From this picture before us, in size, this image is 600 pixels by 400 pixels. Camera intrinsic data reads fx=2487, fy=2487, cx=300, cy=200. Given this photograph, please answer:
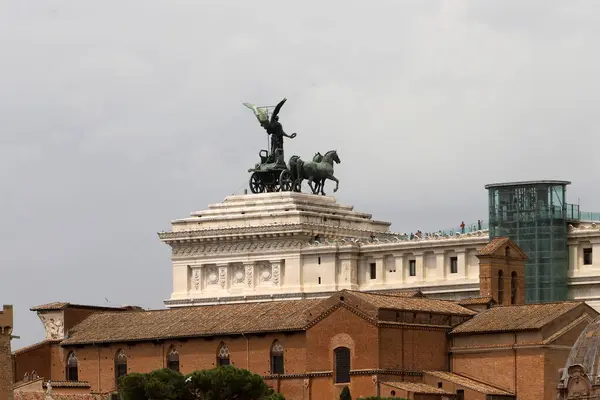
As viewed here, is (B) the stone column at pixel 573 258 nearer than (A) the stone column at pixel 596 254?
No

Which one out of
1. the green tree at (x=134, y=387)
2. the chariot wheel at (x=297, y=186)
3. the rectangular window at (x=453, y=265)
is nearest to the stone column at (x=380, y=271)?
the rectangular window at (x=453, y=265)

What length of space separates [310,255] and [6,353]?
53.7 metres

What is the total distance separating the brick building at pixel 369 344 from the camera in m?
116

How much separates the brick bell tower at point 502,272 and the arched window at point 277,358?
12.3 metres

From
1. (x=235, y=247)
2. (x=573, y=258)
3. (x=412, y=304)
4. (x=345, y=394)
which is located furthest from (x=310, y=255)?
(x=345, y=394)

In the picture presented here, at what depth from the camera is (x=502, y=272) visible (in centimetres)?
12938

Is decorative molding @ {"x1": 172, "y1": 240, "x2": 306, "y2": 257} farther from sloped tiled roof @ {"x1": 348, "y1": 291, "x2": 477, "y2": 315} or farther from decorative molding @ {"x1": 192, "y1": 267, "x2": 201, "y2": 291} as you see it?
sloped tiled roof @ {"x1": 348, "y1": 291, "x2": 477, "y2": 315}

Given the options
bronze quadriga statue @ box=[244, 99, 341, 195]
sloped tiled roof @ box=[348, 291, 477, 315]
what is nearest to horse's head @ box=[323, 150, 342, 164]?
bronze quadriga statue @ box=[244, 99, 341, 195]

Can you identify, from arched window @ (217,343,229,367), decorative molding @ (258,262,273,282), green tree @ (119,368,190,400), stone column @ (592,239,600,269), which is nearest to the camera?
green tree @ (119,368,190,400)

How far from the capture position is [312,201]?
163 metres

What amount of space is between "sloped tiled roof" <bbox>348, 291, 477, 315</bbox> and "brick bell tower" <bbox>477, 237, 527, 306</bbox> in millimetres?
3657

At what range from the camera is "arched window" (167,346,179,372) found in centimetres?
12588

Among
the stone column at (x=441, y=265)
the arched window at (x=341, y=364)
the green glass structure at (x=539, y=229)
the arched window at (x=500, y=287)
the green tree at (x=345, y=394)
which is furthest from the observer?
the stone column at (x=441, y=265)

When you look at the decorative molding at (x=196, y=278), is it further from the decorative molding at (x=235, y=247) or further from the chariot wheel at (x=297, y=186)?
the chariot wheel at (x=297, y=186)
